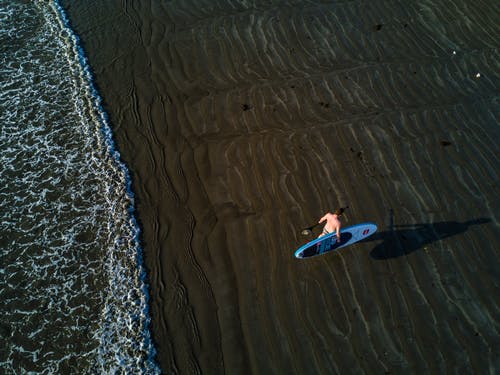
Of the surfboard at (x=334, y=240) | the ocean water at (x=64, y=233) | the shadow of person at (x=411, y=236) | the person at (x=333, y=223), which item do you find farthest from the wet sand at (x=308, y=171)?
the person at (x=333, y=223)

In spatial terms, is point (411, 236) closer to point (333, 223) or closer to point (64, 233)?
point (333, 223)

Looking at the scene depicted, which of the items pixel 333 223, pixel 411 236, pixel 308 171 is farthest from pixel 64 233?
pixel 411 236

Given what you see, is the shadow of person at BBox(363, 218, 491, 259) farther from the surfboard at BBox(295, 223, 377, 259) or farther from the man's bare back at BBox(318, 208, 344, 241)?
the man's bare back at BBox(318, 208, 344, 241)

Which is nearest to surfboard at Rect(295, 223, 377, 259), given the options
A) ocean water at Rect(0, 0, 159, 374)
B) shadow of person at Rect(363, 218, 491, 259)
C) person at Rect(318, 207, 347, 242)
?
person at Rect(318, 207, 347, 242)

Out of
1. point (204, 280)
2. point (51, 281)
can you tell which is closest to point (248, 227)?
point (204, 280)

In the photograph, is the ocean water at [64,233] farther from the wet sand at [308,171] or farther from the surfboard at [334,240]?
the surfboard at [334,240]
